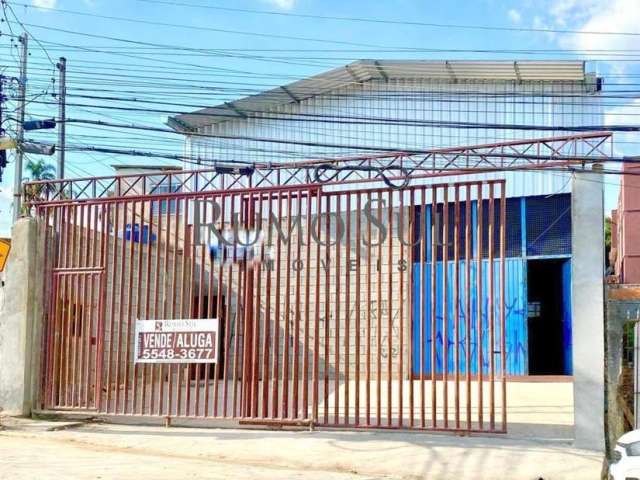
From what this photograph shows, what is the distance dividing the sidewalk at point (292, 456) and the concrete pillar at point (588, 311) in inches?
18.2

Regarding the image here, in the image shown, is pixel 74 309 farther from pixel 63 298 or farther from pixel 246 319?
pixel 246 319

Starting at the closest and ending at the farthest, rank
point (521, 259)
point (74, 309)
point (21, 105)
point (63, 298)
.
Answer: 1. point (63, 298)
2. point (74, 309)
3. point (21, 105)
4. point (521, 259)

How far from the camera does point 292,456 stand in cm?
1040

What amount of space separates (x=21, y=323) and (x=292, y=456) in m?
6.52

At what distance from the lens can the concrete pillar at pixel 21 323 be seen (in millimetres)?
13852

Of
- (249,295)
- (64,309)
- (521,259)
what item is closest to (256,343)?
(249,295)

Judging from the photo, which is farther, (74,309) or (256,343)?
(74,309)

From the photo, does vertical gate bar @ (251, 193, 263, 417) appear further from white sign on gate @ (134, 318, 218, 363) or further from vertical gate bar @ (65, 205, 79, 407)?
vertical gate bar @ (65, 205, 79, 407)

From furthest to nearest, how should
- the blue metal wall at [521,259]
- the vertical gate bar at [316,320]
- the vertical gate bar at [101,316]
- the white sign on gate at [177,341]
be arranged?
the blue metal wall at [521,259] → the vertical gate bar at [101,316] → the white sign on gate at [177,341] → the vertical gate bar at [316,320]

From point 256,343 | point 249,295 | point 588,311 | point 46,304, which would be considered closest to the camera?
point 588,311

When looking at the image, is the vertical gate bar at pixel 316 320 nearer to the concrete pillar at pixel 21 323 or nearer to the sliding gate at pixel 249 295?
the sliding gate at pixel 249 295

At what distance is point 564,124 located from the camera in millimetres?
22047

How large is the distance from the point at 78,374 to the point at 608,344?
367 inches

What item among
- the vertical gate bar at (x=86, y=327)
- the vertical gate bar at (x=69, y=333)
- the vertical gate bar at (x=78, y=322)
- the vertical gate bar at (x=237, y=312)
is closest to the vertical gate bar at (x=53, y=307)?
the vertical gate bar at (x=69, y=333)
